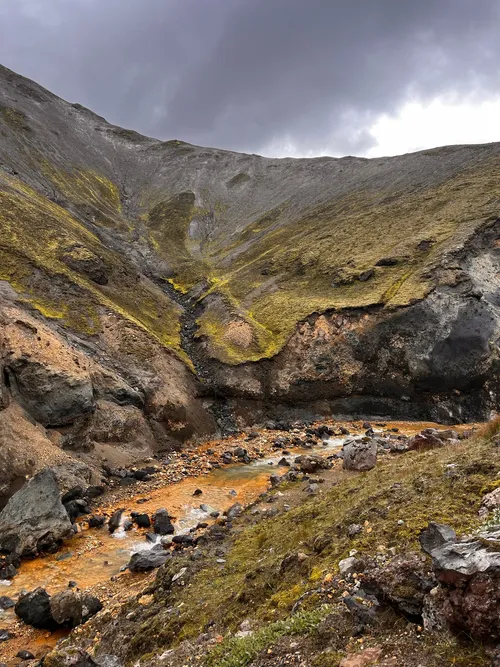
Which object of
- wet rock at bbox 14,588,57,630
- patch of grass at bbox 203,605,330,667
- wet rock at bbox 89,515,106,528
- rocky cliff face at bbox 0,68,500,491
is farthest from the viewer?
rocky cliff face at bbox 0,68,500,491

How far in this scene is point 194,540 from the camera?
62.8 feet

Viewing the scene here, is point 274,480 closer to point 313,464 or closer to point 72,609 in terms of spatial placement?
point 313,464

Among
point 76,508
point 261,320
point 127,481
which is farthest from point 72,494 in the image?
point 261,320

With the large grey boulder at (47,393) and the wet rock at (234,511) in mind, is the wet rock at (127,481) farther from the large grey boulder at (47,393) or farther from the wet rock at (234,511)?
the wet rock at (234,511)

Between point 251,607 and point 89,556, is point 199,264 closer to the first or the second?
point 89,556

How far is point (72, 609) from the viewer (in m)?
14.0

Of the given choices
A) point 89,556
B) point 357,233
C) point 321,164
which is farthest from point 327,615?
point 321,164

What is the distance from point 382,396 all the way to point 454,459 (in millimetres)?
33033

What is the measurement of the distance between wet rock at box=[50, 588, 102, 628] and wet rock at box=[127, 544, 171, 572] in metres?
3.09

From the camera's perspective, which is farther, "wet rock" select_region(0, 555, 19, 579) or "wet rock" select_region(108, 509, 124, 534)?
"wet rock" select_region(108, 509, 124, 534)

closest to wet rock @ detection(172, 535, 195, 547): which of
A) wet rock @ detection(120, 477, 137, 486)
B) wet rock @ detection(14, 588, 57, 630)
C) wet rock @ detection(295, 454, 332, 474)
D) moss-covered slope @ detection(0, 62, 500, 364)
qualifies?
wet rock @ detection(14, 588, 57, 630)

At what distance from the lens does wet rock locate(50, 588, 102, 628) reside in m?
13.9

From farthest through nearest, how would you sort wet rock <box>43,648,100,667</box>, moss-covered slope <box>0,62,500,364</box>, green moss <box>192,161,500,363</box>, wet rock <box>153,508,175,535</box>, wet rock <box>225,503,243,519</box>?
green moss <box>192,161,500,363</box>
moss-covered slope <box>0,62,500,364</box>
wet rock <box>225,503,243,519</box>
wet rock <box>153,508,175,535</box>
wet rock <box>43,648,100,667</box>

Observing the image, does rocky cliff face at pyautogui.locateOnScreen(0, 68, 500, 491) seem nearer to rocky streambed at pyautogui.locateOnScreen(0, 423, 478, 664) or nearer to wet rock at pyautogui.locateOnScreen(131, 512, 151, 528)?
rocky streambed at pyautogui.locateOnScreen(0, 423, 478, 664)
